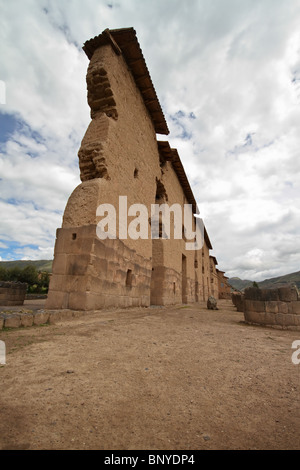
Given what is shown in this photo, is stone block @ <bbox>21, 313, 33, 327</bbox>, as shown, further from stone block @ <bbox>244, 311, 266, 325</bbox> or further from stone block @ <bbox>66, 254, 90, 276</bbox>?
stone block @ <bbox>244, 311, 266, 325</bbox>

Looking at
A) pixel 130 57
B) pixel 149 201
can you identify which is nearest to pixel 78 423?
pixel 149 201

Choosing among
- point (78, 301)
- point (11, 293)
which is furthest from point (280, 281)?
point (78, 301)

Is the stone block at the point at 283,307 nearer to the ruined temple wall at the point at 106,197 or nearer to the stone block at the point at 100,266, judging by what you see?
the ruined temple wall at the point at 106,197

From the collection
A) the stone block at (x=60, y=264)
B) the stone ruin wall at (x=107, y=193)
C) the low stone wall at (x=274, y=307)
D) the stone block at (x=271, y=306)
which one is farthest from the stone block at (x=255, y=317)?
the stone block at (x=60, y=264)

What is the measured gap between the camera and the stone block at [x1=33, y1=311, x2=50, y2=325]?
3678mm

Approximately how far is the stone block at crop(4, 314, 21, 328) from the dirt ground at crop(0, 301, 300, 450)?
7.2 inches

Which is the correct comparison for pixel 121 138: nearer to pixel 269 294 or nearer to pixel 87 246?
pixel 87 246

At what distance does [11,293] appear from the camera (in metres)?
9.16

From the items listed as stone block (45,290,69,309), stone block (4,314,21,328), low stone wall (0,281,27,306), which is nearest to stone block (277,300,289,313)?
stone block (45,290,69,309)

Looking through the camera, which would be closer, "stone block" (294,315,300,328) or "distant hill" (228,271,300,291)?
"stone block" (294,315,300,328)

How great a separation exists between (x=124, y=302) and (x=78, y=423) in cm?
527
